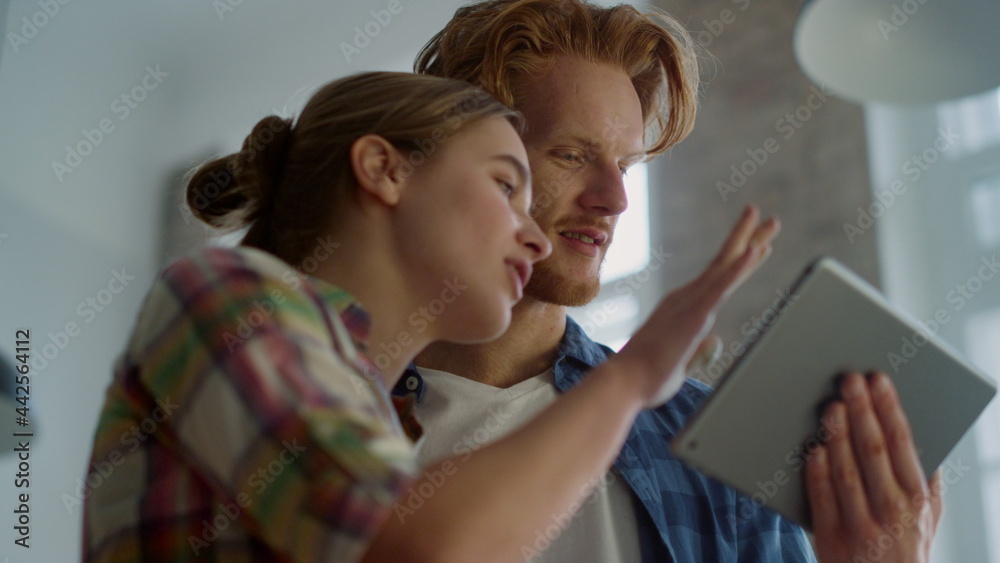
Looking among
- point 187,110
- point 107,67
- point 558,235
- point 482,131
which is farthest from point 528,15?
point 187,110

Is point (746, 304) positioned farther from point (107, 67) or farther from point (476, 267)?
point (476, 267)

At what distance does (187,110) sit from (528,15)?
2803mm

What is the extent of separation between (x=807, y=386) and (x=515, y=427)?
42 centimetres

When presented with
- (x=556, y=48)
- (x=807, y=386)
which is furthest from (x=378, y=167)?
(x=556, y=48)

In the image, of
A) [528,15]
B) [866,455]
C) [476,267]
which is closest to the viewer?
[476,267]

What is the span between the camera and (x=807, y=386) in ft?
3.39

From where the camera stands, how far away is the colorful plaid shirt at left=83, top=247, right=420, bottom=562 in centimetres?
60

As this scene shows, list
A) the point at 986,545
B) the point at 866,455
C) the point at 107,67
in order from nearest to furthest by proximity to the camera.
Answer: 1. the point at 866,455
2. the point at 986,545
3. the point at 107,67

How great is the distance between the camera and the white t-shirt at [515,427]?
50.1 inches

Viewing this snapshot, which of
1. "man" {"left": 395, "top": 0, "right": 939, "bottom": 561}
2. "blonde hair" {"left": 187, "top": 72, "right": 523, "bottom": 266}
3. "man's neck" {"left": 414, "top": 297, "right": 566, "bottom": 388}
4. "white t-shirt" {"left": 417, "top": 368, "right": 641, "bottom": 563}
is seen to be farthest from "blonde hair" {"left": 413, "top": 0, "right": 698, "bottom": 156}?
"blonde hair" {"left": 187, "top": 72, "right": 523, "bottom": 266}

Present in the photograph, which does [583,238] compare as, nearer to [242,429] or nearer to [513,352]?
[513,352]

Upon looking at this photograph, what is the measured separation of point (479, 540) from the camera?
0.64 m

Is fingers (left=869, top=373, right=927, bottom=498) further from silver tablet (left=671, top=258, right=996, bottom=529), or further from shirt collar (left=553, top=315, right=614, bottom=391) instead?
shirt collar (left=553, top=315, right=614, bottom=391)

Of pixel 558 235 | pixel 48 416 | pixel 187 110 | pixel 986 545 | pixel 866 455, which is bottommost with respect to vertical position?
pixel 48 416
